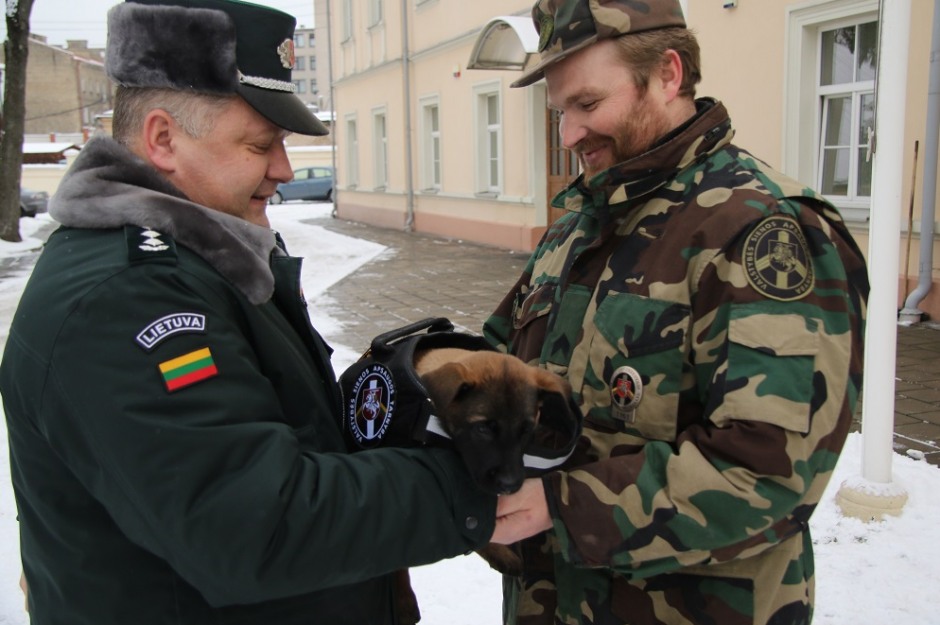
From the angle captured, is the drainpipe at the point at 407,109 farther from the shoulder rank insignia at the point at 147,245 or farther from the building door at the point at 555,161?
the shoulder rank insignia at the point at 147,245

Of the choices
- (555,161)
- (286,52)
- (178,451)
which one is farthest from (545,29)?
(555,161)

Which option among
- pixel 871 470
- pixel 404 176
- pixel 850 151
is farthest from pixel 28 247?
pixel 871 470

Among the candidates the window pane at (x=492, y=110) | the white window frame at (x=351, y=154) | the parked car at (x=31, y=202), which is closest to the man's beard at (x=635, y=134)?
the window pane at (x=492, y=110)

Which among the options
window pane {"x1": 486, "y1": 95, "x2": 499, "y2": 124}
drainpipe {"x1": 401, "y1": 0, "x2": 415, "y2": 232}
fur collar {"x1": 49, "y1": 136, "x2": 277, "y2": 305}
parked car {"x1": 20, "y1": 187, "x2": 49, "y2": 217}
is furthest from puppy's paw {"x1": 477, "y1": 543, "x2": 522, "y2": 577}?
parked car {"x1": 20, "y1": 187, "x2": 49, "y2": 217}

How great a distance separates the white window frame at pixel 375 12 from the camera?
905 inches

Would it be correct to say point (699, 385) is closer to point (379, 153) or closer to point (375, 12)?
point (375, 12)

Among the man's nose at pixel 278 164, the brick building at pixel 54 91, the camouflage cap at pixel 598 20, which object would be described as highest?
the brick building at pixel 54 91

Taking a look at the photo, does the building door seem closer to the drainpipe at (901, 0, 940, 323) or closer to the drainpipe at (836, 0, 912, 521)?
the drainpipe at (901, 0, 940, 323)

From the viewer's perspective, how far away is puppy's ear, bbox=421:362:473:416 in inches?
81.9

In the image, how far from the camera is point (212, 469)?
140 cm

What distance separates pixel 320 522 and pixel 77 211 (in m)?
0.79

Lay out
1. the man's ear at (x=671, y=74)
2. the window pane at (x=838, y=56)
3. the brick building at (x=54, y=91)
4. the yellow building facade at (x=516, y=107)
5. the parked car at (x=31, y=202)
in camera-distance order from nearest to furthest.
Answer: the man's ear at (x=671, y=74) < the yellow building facade at (x=516, y=107) < the window pane at (x=838, y=56) < the parked car at (x=31, y=202) < the brick building at (x=54, y=91)

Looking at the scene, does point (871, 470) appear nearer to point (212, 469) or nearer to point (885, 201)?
point (885, 201)

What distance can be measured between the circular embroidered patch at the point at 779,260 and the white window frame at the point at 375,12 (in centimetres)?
2283
